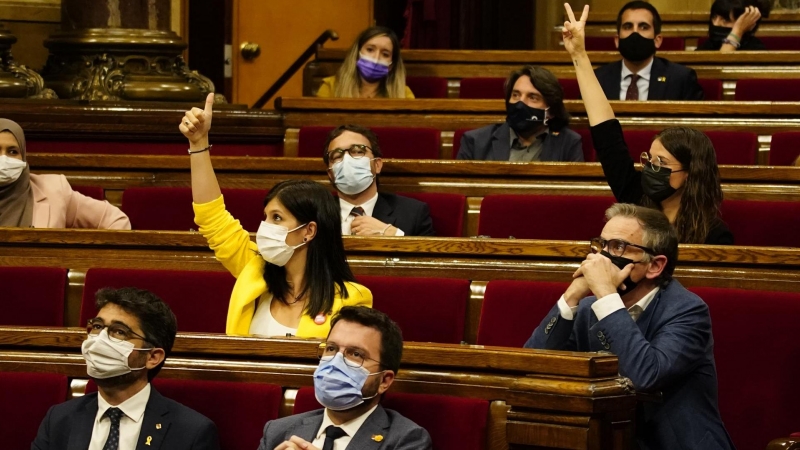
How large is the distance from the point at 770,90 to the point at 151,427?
2839 millimetres

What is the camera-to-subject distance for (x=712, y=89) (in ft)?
13.7

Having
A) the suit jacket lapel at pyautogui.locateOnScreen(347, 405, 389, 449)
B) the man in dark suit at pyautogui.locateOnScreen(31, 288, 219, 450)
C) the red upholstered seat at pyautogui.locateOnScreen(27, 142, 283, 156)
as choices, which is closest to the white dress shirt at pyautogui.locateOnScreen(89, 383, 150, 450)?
the man in dark suit at pyautogui.locateOnScreen(31, 288, 219, 450)

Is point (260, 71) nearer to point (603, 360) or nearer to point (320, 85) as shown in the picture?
point (320, 85)

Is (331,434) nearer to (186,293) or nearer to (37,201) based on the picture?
(186,293)

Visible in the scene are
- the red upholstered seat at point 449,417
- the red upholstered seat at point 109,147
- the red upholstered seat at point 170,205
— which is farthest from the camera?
the red upholstered seat at point 109,147

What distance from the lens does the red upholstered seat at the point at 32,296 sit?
2.39m

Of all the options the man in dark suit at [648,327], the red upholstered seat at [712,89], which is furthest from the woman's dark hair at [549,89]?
the man in dark suit at [648,327]

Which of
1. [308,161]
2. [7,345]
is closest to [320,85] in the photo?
[308,161]

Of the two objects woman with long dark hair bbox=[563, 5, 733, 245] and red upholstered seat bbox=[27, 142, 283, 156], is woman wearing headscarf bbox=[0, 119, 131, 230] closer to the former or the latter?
red upholstered seat bbox=[27, 142, 283, 156]

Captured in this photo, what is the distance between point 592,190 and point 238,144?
126cm

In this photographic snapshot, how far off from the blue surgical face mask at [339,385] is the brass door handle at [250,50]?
4128mm

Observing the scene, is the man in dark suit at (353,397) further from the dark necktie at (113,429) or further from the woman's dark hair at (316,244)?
the woman's dark hair at (316,244)

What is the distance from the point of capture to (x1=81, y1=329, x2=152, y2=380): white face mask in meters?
1.81

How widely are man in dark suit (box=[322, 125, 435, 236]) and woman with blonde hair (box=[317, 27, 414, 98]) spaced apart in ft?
3.49
